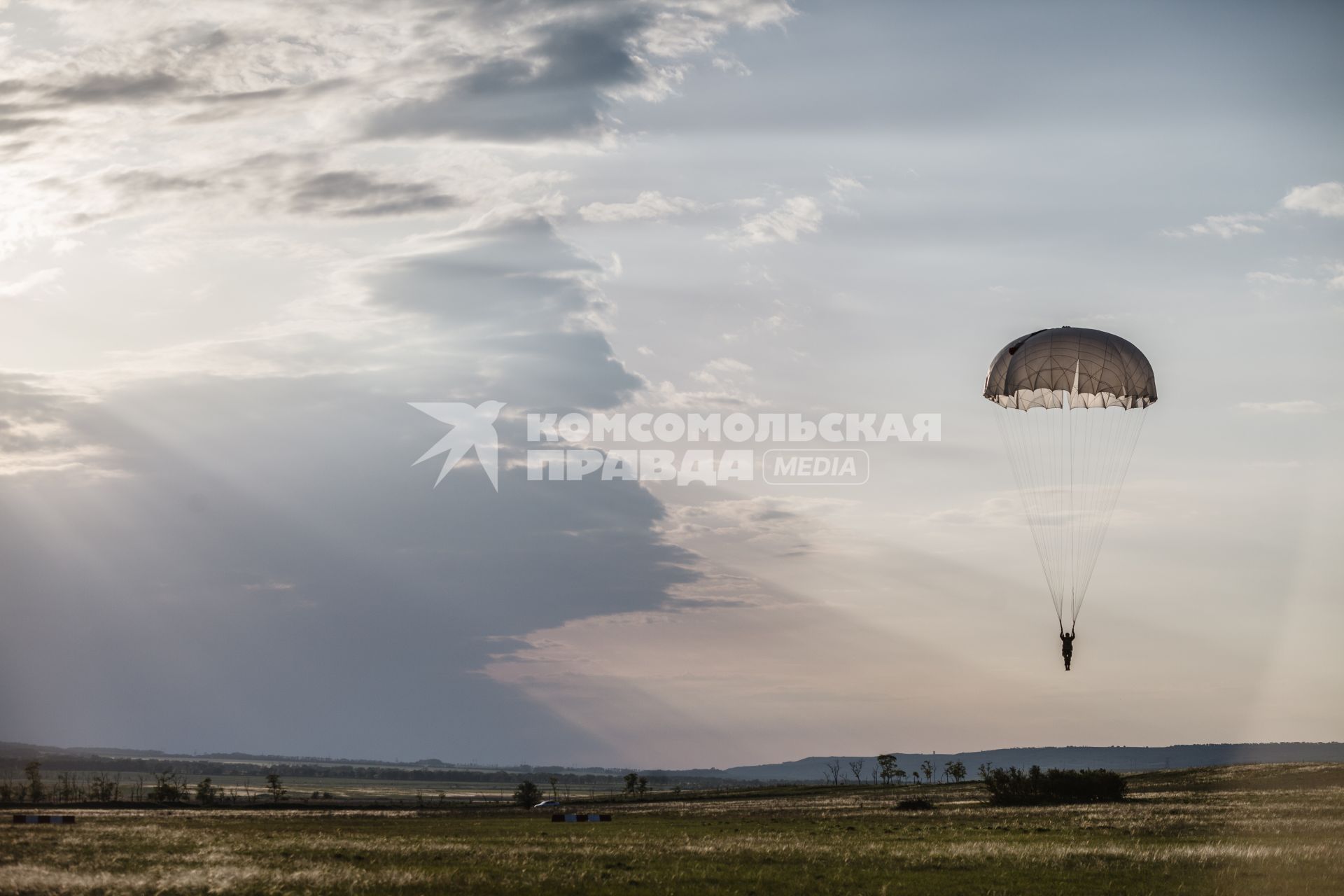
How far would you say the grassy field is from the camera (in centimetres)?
2845

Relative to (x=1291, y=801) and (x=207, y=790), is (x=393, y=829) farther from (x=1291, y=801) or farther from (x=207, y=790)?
(x=207, y=790)

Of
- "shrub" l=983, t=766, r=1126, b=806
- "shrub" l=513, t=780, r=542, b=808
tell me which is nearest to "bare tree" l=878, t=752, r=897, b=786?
"shrub" l=513, t=780, r=542, b=808

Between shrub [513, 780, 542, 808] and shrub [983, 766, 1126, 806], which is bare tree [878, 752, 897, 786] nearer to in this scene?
shrub [513, 780, 542, 808]

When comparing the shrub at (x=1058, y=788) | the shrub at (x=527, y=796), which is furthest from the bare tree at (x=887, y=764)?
the shrub at (x=1058, y=788)

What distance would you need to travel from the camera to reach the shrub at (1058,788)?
2717 inches

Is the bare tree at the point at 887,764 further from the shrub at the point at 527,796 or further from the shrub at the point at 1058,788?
the shrub at the point at 1058,788

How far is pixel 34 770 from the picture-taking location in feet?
396

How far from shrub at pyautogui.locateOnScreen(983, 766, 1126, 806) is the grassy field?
5.29 metres

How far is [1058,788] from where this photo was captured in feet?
229

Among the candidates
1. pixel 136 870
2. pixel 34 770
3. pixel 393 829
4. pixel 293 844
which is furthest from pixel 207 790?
pixel 136 870

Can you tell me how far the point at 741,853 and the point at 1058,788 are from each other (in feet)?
130

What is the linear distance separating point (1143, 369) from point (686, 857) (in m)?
26.7

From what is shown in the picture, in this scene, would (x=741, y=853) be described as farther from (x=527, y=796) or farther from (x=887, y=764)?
(x=887, y=764)

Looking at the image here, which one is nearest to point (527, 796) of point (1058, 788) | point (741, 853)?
point (1058, 788)
